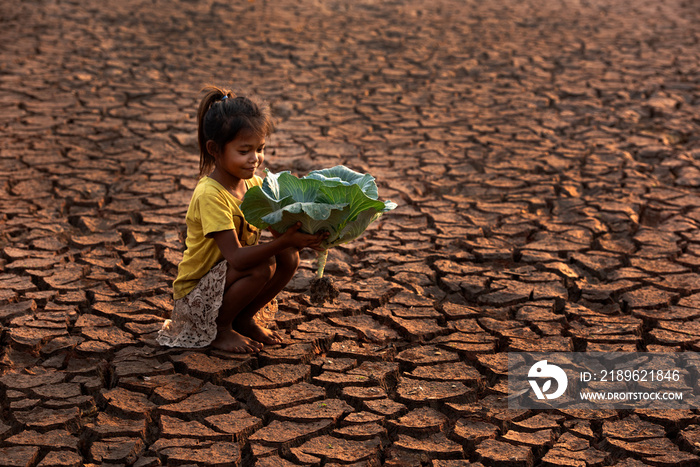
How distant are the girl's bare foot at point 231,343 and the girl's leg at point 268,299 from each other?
3.1 inches

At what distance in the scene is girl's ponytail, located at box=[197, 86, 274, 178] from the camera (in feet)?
9.45

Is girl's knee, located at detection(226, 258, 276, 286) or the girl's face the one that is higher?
the girl's face

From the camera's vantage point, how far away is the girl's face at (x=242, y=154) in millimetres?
2900

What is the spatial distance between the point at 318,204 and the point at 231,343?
0.78 metres

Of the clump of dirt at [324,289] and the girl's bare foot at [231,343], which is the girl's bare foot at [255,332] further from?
the clump of dirt at [324,289]

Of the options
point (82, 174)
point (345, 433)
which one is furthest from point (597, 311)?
point (82, 174)

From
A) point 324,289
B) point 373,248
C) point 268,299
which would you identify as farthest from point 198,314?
point 373,248

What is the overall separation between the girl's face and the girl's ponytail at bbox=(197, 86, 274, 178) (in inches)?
0.8

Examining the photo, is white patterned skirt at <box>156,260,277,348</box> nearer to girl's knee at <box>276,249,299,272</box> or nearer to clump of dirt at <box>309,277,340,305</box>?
girl's knee at <box>276,249,299,272</box>

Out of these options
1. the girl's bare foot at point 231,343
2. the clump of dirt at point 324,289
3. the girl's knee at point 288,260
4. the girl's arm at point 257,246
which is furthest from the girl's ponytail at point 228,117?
the girl's bare foot at point 231,343

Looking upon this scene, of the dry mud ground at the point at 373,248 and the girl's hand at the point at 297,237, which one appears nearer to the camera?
the dry mud ground at the point at 373,248

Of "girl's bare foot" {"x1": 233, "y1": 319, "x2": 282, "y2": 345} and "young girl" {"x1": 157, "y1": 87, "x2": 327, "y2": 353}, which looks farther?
"girl's bare foot" {"x1": 233, "y1": 319, "x2": 282, "y2": 345}

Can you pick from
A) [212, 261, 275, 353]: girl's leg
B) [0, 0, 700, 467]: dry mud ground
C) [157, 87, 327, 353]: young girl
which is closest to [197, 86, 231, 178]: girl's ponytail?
[157, 87, 327, 353]: young girl

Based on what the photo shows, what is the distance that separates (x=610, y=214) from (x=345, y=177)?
2.30 m
